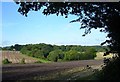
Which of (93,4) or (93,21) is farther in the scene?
(93,21)

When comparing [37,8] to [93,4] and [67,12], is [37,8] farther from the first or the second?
[93,4]

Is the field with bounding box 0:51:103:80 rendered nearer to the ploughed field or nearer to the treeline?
the ploughed field

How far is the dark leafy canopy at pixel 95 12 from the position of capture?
853 centimetres

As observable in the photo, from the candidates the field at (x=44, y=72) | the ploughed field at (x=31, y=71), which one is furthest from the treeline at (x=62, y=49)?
the ploughed field at (x=31, y=71)

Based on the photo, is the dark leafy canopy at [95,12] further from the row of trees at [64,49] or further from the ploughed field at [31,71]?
the ploughed field at [31,71]

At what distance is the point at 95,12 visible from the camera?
29.2 feet

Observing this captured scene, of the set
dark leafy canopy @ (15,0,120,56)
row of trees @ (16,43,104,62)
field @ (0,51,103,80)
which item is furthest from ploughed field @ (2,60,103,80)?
dark leafy canopy @ (15,0,120,56)

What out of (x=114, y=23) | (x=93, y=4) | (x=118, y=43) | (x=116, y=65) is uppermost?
(x=93, y=4)

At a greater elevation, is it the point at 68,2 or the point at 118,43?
the point at 68,2

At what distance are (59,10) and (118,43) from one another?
2.10 metres

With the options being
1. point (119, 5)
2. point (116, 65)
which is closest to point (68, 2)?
point (119, 5)

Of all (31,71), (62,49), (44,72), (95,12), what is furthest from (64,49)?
(95,12)

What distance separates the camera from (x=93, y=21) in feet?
30.5

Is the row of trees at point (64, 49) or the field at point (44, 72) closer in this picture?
the field at point (44, 72)
